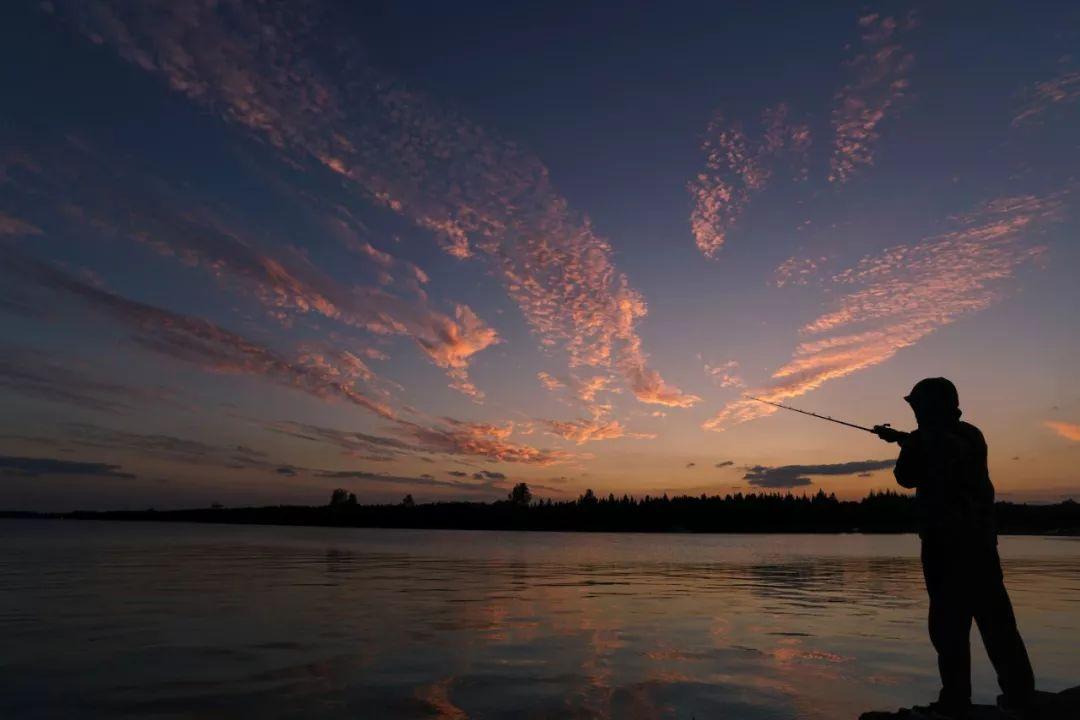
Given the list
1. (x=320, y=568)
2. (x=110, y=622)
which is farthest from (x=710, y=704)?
(x=320, y=568)

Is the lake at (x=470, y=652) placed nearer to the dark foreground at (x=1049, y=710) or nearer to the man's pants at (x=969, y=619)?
the dark foreground at (x=1049, y=710)

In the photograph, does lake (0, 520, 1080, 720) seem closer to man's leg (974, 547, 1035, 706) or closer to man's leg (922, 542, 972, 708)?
man's leg (922, 542, 972, 708)

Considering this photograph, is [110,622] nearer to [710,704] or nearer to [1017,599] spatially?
[710,704]

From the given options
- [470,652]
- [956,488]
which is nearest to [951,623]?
[956,488]

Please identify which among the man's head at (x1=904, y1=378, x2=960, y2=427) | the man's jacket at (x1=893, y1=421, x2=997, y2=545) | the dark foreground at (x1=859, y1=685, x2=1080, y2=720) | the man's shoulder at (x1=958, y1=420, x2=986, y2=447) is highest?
the man's head at (x1=904, y1=378, x2=960, y2=427)

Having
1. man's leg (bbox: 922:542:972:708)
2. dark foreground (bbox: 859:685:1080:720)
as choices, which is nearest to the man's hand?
man's leg (bbox: 922:542:972:708)

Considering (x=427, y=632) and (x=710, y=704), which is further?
(x=427, y=632)

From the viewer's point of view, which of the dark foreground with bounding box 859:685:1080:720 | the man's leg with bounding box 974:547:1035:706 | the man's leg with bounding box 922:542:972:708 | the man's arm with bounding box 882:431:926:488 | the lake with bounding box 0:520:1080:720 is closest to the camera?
the dark foreground with bounding box 859:685:1080:720

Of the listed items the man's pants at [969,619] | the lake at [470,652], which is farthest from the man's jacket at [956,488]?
the lake at [470,652]

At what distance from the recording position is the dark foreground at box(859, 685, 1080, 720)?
7.43 m

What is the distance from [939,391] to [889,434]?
2.90ft

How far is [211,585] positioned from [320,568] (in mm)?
12447

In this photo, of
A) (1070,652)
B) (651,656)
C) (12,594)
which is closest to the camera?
(651,656)

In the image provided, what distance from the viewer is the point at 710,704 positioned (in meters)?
9.99
